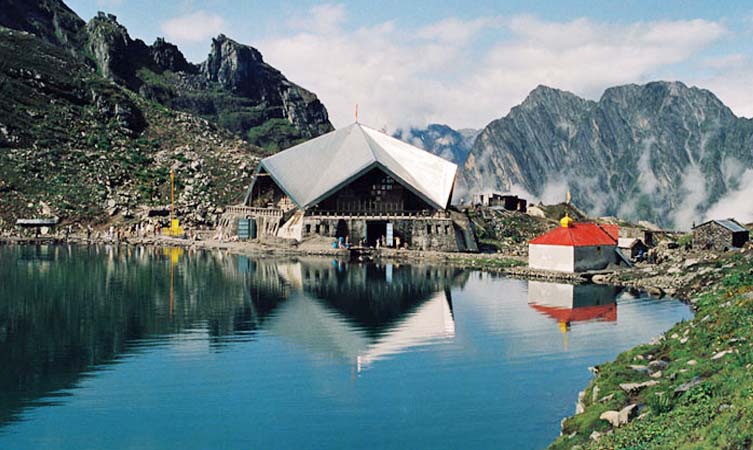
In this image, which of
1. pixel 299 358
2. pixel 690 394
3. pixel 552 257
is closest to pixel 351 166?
pixel 552 257

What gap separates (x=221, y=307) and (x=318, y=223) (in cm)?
3071

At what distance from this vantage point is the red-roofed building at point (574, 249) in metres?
46.2

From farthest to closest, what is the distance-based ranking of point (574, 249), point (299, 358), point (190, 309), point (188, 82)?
point (188, 82), point (574, 249), point (190, 309), point (299, 358)

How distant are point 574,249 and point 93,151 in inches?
2893

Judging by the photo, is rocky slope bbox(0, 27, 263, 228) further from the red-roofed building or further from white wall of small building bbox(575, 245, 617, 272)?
white wall of small building bbox(575, 245, 617, 272)

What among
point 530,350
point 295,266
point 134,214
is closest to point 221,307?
point 530,350

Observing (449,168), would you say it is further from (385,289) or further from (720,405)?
(720,405)

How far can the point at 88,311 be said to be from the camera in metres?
32.2

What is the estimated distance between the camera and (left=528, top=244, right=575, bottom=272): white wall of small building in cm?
4625

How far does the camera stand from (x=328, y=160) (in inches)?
2840

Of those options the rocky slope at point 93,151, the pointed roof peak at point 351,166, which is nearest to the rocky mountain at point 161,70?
the rocky slope at point 93,151

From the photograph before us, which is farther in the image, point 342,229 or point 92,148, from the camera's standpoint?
point 92,148

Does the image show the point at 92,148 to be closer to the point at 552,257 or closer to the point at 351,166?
the point at 351,166

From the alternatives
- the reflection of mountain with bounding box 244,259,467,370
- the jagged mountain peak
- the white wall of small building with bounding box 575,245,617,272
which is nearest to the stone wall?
the reflection of mountain with bounding box 244,259,467,370
